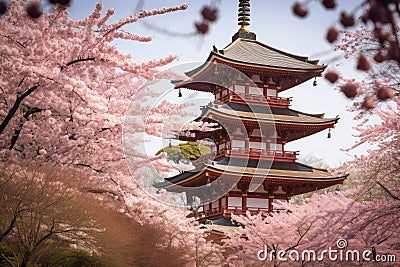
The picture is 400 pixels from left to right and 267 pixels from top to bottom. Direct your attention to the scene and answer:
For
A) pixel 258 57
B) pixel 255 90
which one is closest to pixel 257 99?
pixel 255 90

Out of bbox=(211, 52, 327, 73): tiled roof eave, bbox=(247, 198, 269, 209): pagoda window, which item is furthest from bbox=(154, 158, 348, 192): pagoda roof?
bbox=(211, 52, 327, 73): tiled roof eave

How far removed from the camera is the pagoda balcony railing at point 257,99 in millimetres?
21422

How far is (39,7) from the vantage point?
2760mm

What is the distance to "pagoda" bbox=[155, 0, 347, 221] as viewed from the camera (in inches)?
775

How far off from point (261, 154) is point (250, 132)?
3.04 feet

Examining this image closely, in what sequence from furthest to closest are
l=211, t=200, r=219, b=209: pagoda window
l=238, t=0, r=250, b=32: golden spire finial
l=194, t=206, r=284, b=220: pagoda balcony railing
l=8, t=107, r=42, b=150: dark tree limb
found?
1. l=238, t=0, r=250, b=32: golden spire finial
2. l=211, t=200, r=219, b=209: pagoda window
3. l=194, t=206, r=284, b=220: pagoda balcony railing
4. l=8, t=107, r=42, b=150: dark tree limb

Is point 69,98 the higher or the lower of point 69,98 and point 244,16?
the lower

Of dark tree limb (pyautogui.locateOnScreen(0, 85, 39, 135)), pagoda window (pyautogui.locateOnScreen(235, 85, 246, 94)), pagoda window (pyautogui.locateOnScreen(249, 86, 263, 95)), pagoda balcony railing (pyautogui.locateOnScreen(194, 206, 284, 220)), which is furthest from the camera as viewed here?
pagoda window (pyautogui.locateOnScreen(249, 86, 263, 95))

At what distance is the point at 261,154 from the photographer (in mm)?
20609

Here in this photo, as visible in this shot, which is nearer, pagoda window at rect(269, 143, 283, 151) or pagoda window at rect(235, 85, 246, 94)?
pagoda window at rect(269, 143, 283, 151)

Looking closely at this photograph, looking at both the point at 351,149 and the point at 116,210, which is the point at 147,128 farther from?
the point at 351,149

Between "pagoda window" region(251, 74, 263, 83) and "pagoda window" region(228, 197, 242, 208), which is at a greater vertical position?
"pagoda window" region(251, 74, 263, 83)

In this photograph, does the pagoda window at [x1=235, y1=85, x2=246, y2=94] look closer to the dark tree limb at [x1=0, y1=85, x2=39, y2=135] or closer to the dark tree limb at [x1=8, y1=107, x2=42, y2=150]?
the dark tree limb at [x1=8, y1=107, x2=42, y2=150]

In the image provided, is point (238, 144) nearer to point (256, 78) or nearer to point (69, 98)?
point (256, 78)
